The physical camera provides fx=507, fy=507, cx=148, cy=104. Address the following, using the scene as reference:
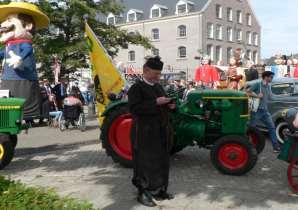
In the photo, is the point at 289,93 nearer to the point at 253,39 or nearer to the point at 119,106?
the point at 119,106

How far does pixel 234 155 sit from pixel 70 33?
547 inches

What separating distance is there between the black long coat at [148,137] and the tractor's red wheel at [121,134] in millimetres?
2134

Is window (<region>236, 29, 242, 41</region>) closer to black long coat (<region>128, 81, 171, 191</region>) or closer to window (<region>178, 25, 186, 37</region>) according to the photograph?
window (<region>178, 25, 186, 37</region>)

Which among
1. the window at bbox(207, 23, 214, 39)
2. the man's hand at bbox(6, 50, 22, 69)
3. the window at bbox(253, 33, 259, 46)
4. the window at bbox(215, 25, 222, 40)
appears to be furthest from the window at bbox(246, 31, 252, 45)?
the man's hand at bbox(6, 50, 22, 69)

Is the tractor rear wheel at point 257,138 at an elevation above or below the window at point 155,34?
below

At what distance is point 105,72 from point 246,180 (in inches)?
157

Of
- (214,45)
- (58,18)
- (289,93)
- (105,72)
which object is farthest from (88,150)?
(214,45)

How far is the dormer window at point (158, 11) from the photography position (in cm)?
6650

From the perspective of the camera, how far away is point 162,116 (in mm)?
5996

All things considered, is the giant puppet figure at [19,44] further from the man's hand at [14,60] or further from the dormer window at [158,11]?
the dormer window at [158,11]

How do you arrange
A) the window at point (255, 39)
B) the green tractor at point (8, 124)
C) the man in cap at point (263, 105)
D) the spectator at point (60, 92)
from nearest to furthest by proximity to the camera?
the green tractor at point (8, 124) < the man in cap at point (263, 105) < the spectator at point (60, 92) < the window at point (255, 39)

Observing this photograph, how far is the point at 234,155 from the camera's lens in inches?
299

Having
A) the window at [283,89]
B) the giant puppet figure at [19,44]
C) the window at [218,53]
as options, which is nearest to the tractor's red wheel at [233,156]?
the giant puppet figure at [19,44]

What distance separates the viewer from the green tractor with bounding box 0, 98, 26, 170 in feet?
25.4
